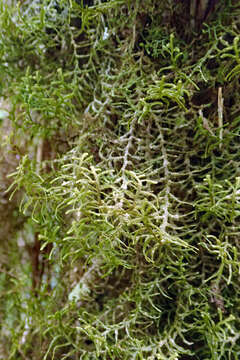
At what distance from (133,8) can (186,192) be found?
1.16 ft

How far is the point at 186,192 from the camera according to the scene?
583 mm

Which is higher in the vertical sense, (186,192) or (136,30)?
(136,30)

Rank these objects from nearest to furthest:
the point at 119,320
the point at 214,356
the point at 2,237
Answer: the point at 214,356 < the point at 119,320 < the point at 2,237

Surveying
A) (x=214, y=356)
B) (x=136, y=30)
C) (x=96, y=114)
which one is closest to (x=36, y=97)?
(x=96, y=114)

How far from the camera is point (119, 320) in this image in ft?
1.93

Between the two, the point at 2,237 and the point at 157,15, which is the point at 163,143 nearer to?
the point at 157,15

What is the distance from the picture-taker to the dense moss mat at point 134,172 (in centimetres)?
50

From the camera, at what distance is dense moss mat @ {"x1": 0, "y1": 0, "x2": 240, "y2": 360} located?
19.6 inches

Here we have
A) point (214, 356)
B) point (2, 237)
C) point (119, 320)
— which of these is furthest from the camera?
→ point (2, 237)

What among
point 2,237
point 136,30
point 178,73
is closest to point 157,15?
point 136,30

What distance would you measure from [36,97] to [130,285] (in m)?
0.39

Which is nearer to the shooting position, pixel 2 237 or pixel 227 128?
pixel 227 128

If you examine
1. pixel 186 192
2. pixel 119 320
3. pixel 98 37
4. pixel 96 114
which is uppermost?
pixel 98 37

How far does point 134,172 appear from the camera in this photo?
53 centimetres
